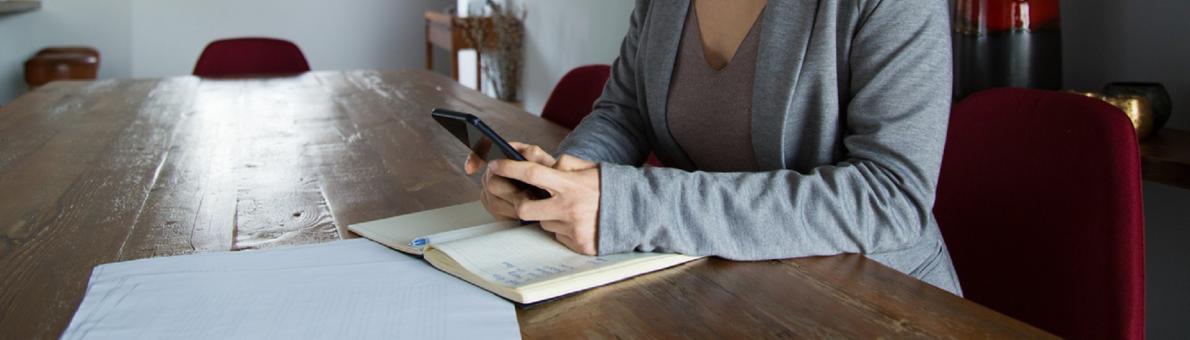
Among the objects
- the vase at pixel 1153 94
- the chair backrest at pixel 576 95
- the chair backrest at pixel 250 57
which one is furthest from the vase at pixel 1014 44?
the chair backrest at pixel 250 57

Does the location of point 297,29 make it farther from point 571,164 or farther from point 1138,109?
point 571,164

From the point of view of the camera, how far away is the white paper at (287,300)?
715mm

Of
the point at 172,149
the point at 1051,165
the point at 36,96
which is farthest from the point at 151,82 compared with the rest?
the point at 1051,165

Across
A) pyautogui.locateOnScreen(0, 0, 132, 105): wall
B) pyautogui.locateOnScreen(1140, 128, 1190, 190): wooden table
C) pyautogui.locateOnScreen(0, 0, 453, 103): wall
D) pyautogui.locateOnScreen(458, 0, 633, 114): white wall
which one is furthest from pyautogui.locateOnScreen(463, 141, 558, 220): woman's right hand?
pyautogui.locateOnScreen(0, 0, 132, 105): wall

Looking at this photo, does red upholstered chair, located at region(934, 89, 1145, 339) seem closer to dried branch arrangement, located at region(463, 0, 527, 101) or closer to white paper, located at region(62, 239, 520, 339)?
white paper, located at region(62, 239, 520, 339)

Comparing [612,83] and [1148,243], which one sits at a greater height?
[612,83]

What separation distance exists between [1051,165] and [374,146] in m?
1.03

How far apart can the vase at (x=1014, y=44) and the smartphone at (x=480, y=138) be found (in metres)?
1.07

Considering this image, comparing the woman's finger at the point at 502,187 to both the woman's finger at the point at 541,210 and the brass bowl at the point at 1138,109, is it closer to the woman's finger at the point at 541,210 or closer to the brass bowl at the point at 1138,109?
the woman's finger at the point at 541,210

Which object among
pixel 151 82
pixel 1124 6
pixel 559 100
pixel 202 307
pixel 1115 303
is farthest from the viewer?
pixel 151 82

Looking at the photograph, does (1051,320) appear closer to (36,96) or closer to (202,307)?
(202,307)

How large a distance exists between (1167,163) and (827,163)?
651mm

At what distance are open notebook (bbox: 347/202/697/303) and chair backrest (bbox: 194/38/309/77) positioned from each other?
259 cm

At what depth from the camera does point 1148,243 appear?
1859 millimetres
